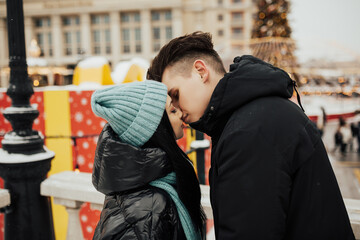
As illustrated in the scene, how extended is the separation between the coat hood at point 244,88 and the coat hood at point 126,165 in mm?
279

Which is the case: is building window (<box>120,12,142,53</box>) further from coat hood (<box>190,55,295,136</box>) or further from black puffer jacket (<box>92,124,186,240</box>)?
coat hood (<box>190,55,295,136</box>)

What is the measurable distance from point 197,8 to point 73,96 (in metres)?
54.5

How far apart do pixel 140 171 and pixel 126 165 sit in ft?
0.19

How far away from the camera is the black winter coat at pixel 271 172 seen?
874mm

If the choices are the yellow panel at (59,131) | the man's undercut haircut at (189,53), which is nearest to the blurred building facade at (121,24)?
the yellow panel at (59,131)

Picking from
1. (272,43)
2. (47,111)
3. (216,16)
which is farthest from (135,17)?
(47,111)

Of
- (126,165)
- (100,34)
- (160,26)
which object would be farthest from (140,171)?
(100,34)

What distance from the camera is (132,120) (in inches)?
45.9

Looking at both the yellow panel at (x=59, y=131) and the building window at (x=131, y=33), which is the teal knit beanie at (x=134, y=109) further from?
the building window at (x=131, y=33)

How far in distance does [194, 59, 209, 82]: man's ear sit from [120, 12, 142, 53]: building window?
181 ft

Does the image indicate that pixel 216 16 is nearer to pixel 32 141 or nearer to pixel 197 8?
pixel 197 8

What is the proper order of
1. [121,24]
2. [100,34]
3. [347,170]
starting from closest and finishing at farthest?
[347,170] < [100,34] < [121,24]

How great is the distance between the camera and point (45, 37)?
55844 millimetres

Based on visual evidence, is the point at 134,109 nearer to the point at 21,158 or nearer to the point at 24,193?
the point at 21,158
